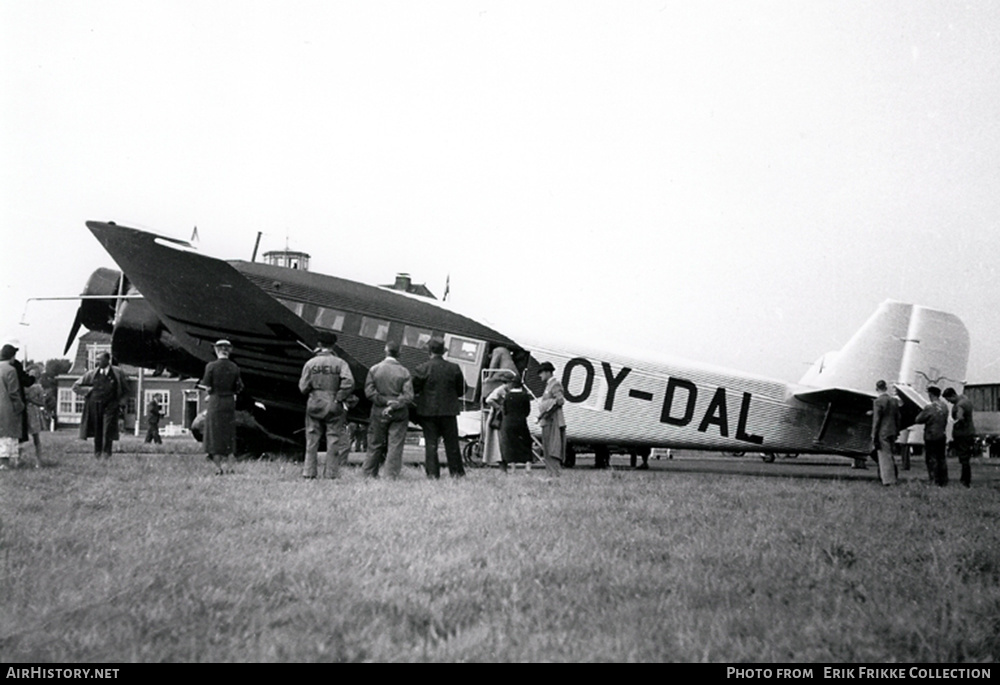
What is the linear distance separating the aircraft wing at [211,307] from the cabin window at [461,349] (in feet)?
7.73

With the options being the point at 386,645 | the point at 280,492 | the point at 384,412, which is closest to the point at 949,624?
the point at 386,645

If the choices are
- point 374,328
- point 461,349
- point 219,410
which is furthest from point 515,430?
point 219,410

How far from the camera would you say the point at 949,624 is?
356 cm

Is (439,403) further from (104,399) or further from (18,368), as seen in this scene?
(104,399)

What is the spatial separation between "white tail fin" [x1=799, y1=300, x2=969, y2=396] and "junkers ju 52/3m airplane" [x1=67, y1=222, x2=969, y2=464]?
0.02 metres

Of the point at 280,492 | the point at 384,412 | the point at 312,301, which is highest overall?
the point at 312,301

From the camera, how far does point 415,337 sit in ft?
46.0

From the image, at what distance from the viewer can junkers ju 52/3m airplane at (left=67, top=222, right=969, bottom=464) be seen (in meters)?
13.1

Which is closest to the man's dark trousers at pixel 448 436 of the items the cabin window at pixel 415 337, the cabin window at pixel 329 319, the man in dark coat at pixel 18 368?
the cabin window at pixel 415 337

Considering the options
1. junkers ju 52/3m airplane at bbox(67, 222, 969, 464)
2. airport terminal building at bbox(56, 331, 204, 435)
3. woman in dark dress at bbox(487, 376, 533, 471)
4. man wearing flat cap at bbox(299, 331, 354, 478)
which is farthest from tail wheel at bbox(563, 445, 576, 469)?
airport terminal building at bbox(56, 331, 204, 435)

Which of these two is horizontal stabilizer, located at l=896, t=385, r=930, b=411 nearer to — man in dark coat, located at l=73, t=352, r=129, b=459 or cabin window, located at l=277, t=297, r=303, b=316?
cabin window, located at l=277, t=297, r=303, b=316

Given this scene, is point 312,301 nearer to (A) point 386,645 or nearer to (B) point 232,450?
(B) point 232,450

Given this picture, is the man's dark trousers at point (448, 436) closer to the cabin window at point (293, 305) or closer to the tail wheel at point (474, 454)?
the tail wheel at point (474, 454)

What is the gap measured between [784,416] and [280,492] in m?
9.34
